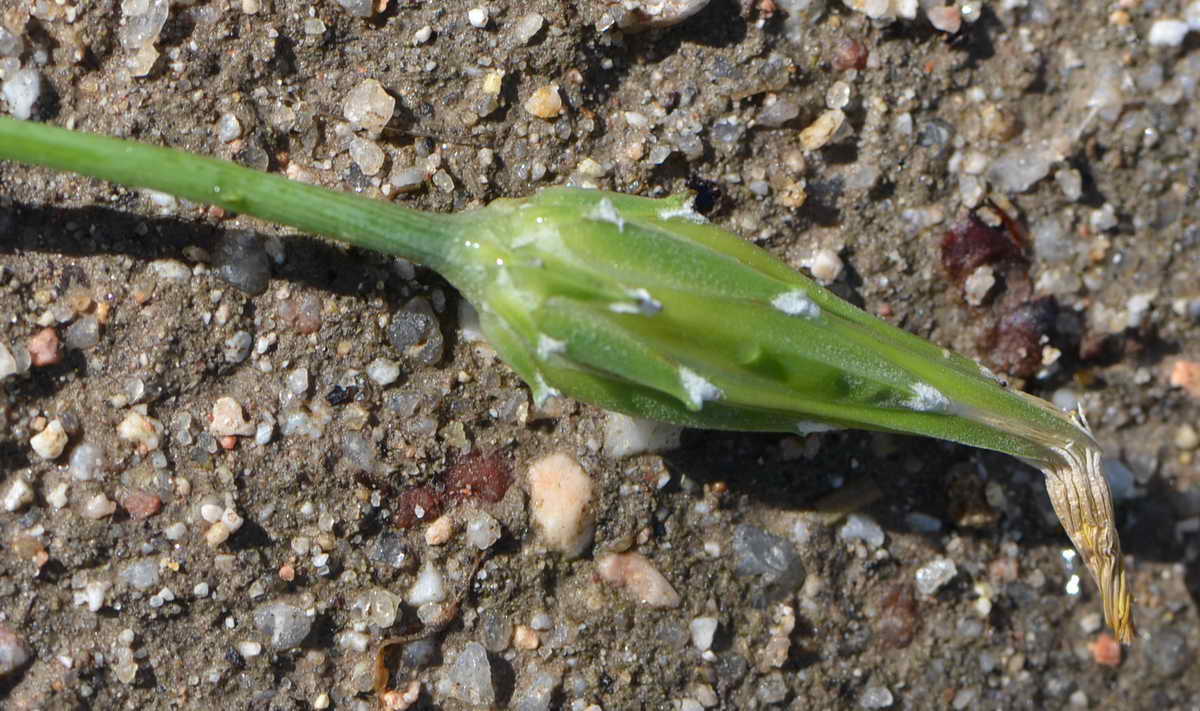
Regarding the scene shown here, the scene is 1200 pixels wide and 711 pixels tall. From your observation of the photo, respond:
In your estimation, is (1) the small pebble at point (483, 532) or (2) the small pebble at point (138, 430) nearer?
(2) the small pebble at point (138, 430)

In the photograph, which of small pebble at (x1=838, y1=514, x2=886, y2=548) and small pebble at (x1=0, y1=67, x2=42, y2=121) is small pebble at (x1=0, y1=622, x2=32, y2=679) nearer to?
small pebble at (x1=0, y1=67, x2=42, y2=121)

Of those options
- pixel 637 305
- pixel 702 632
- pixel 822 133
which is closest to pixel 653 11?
pixel 822 133

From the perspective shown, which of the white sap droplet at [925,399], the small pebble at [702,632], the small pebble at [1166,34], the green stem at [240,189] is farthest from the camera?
the small pebble at [1166,34]

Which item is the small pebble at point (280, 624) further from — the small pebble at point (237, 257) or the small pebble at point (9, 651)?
the small pebble at point (237, 257)

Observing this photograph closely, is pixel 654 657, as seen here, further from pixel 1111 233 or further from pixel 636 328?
pixel 1111 233

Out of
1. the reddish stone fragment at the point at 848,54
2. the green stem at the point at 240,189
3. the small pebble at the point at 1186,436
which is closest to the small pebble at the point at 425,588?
the green stem at the point at 240,189

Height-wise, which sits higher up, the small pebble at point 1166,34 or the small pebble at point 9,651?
the small pebble at point 1166,34

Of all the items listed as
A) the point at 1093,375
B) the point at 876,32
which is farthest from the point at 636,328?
the point at 1093,375

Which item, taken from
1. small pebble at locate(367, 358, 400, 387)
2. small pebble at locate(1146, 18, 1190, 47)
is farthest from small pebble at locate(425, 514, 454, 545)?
small pebble at locate(1146, 18, 1190, 47)

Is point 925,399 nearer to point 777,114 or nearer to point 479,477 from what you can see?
point 777,114
